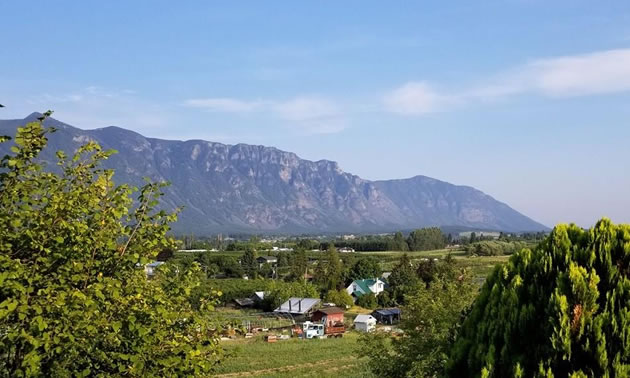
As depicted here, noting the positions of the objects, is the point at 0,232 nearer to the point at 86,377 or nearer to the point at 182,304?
the point at 86,377

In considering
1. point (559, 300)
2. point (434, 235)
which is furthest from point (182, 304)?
point (434, 235)

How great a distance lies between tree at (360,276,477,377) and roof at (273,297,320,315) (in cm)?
5937

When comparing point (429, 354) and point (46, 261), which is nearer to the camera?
point (46, 261)

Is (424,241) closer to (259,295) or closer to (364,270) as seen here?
(364,270)

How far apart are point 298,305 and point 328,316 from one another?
968 centimetres

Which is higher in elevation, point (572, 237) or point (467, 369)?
point (572, 237)

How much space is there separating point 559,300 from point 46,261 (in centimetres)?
520

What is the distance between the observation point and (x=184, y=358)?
6.83m

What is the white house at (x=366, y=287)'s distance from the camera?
98812mm

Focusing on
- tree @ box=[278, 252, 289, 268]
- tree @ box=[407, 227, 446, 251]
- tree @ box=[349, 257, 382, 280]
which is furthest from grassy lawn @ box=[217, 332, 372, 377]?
tree @ box=[407, 227, 446, 251]

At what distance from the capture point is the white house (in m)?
98.8

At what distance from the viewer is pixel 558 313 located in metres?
4.90

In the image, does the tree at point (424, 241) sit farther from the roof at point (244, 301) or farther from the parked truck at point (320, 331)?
the parked truck at point (320, 331)

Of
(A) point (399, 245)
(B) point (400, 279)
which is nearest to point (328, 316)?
(B) point (400, 279)
